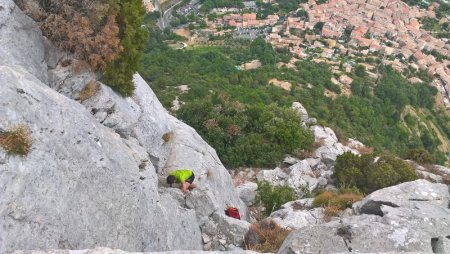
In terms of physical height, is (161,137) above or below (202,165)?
above

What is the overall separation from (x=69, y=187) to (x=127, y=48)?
5.83m

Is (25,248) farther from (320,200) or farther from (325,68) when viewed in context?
(325,68)

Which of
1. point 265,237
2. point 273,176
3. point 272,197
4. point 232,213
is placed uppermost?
point 265,237

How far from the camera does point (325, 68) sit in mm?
75000

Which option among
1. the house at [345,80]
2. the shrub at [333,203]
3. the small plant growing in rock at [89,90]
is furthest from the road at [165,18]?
the small plant growing in rock at [89,90]

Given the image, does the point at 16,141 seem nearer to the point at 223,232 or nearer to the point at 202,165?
the point at 223,232

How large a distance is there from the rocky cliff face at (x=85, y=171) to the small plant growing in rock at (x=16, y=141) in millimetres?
114

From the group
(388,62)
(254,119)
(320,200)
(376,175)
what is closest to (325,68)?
(388,62)

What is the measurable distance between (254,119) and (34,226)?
61.6 ft

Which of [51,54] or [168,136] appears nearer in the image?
[51,54]

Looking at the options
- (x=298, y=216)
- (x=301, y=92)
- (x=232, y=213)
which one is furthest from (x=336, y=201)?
(x=301, y=92)

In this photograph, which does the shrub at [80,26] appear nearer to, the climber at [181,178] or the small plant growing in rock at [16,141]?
the climber at [181,178]

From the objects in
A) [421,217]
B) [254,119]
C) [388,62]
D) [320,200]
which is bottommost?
[388,62]

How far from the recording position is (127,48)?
1312 cm
